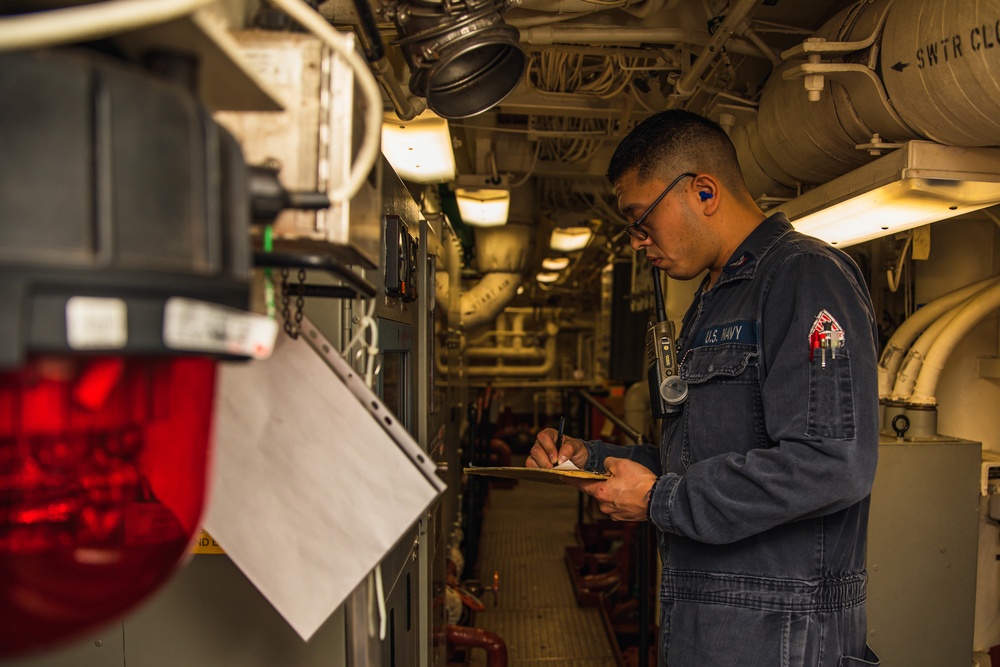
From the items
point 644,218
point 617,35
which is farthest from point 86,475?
point 617,35

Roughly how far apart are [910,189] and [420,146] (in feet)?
4.51

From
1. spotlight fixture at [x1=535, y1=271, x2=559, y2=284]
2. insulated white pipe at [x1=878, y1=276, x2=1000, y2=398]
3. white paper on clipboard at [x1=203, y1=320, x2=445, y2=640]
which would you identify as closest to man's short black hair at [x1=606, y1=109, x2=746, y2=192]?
white paper on clipboard at [x1=203, y1=320, x2=445, y2=640]

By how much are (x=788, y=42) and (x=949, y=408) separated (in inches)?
66.5

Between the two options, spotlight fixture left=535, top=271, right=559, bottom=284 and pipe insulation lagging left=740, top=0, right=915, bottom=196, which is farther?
spotlight fixture left=535, top=271, right=559, bottom=284

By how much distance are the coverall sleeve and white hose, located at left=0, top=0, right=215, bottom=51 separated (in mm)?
1141

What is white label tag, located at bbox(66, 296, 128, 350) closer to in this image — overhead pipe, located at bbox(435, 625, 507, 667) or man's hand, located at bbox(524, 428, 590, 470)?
man's hand, located at bbox(524, 428, 590, 470)

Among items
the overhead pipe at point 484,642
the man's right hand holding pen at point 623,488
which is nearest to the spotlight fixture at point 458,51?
the man's right hand holding pen at point 623,488

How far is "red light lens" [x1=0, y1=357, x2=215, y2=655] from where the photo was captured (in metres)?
0.44

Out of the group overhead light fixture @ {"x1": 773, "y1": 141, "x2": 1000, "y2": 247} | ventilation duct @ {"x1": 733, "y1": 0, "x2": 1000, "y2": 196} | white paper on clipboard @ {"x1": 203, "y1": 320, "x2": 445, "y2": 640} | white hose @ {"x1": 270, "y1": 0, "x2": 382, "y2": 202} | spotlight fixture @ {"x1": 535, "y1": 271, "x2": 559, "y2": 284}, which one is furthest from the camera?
spotlight fixture @ {"x1": 535, "y1": 271, "x2": 559, "y2": 284}

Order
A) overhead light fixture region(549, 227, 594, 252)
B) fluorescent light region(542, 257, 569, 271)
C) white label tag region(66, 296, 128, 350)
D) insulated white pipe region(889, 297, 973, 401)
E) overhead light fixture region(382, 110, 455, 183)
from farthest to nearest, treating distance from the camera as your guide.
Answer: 1. fluorescent light region(542, 257, 569, 271)
2. overhead light fixture region(549, 227, 594, 252)
3. insulated white pipe region(889, 297, 973, 401)
4. overhead light fixture region(382, 110, 455, 183)
5. white label tag region(66, 296, 128, 350)

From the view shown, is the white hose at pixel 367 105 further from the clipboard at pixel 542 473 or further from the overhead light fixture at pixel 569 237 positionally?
the overhead light fixture at pixel 569 237

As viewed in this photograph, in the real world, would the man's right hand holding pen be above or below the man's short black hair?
below

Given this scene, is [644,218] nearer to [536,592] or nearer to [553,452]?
[553,452]

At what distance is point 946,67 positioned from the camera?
1.33m
